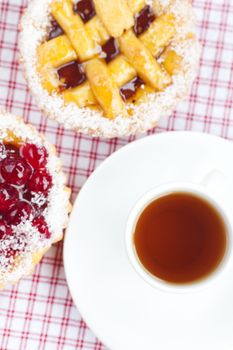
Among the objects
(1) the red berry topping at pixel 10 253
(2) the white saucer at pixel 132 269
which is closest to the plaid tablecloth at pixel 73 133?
(2) the white saucer at pixel 132 269

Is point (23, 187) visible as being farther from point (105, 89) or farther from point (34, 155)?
point (105, 89)

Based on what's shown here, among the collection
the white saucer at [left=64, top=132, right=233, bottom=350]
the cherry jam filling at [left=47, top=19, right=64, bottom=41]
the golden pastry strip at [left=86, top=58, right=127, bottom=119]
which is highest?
the cherry jam filling at [left=47, top=19, right=64, bottom=41]

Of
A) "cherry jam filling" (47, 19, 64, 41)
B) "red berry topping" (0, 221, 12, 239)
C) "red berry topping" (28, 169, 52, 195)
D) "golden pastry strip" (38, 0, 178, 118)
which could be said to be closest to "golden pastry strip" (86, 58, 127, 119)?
"golden pastry strip" (38, 0, 178, 118)

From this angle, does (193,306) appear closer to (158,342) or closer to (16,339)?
(158,342)

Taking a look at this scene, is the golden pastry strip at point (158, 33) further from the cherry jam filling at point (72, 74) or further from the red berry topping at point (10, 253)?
the red berry topping at point (10, 253)

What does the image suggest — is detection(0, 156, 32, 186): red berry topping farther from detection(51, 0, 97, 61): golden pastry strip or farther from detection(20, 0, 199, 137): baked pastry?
detection(51, 0, 97, 61): golden pastry strip

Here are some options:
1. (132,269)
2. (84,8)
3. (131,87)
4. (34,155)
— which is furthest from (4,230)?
(84,8)

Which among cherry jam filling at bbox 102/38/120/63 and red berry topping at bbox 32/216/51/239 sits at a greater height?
cherry jam filling at bbox 102/38/120/63

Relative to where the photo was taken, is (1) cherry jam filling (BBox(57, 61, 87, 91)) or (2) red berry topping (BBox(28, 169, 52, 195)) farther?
(1) cherry jam filling (BBox(57, 61, 87, 91))
